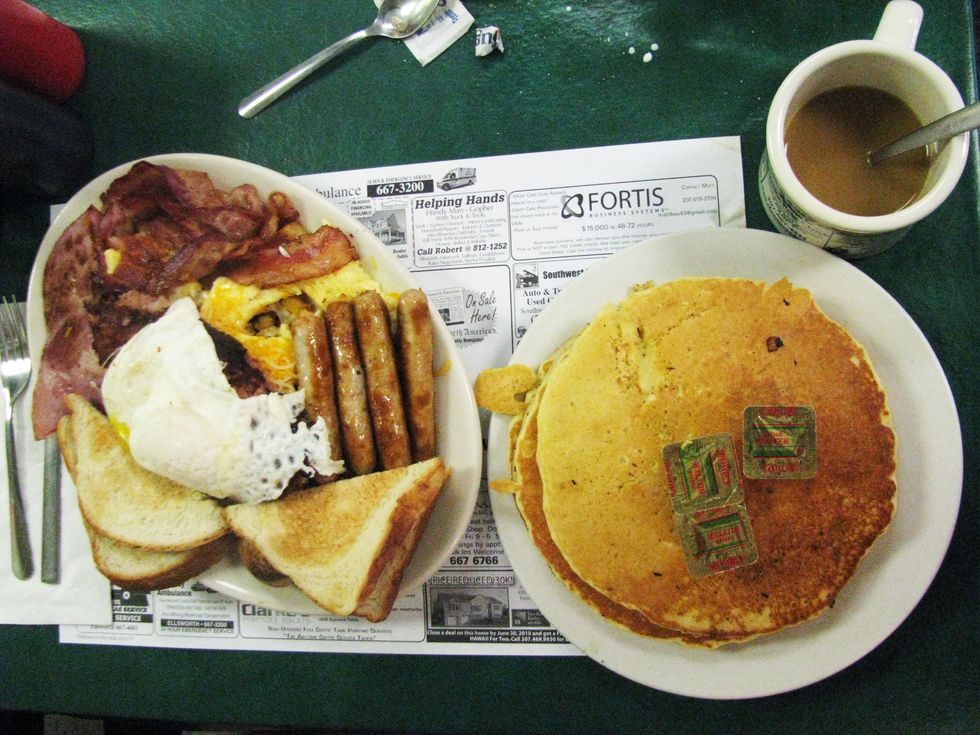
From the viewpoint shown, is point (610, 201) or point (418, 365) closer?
point (418, 365)

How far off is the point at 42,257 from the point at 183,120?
0.49 m

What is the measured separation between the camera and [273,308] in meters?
1.41

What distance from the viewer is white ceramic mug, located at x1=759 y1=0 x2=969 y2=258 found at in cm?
107

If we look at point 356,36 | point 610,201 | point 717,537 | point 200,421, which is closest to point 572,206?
point 610,201

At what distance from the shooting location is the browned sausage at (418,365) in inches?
49.6

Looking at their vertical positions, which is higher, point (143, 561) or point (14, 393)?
point (14, 393)

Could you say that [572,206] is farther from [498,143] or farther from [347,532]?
[347,532]

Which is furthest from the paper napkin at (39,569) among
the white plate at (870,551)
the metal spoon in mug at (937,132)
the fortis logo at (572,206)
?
the metal spoon in mug at (937,132)

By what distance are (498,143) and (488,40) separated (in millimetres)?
239

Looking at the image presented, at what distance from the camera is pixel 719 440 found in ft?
3.72

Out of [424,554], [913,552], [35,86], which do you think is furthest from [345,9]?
[913,552]

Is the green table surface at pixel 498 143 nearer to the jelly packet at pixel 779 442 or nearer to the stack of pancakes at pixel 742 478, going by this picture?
the stack of pancakes at pixel 742 478

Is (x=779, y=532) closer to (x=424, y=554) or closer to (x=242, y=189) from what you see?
(x=424, y=554)

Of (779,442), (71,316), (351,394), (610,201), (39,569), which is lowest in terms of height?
(39,569)
